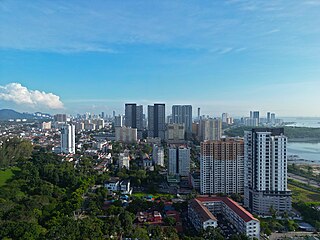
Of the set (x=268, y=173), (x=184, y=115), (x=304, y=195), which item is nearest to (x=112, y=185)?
(x=268, y=173)

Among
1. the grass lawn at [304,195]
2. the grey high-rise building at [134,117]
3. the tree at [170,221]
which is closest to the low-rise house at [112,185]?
the tree at [170,221]

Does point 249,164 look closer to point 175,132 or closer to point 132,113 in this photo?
point 175,132

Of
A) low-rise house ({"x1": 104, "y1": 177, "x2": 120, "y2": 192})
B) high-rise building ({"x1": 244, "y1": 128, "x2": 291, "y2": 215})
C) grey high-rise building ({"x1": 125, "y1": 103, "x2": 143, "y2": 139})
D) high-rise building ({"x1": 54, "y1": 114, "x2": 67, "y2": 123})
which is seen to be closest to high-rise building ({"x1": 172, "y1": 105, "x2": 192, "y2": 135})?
grey high-rise building ({"x1": 125, "y1": 103, "x2": 143, "y2": 139})

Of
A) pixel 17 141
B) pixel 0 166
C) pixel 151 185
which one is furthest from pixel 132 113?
pixel 151 185

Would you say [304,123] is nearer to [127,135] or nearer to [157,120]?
[157,120]

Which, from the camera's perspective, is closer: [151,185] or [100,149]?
[151,185]

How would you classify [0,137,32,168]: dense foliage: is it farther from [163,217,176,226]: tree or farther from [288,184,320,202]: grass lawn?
[288,184,320,202]: grass lawn

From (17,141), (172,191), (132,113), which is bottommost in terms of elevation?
(172,191)
